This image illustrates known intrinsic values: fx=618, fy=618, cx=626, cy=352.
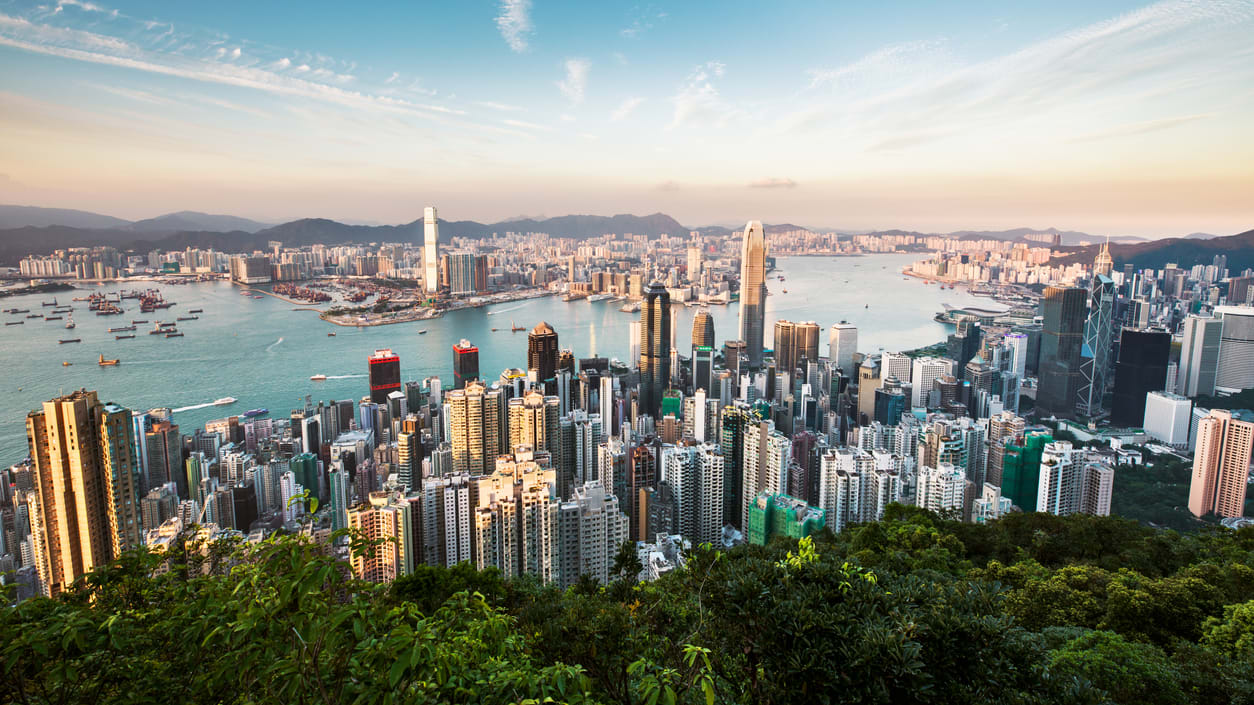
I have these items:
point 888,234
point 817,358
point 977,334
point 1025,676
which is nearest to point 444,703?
point 1025,676

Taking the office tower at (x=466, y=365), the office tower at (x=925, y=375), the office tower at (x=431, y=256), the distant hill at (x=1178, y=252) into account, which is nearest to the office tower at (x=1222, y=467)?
the office tower at (x=925, y=375)

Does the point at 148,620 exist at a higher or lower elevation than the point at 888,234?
lower

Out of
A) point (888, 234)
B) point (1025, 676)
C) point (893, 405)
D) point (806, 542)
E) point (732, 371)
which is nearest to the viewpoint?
point (1025, 676)

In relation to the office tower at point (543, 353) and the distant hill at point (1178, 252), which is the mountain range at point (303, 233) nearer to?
the distant hill at point (1178, 252)

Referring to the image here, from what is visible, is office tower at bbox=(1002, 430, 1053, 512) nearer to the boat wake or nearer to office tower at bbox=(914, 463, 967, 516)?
office tower at bbox=(914, 463, 967, 516)

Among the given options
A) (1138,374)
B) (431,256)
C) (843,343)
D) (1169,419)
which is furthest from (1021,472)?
(431,256)

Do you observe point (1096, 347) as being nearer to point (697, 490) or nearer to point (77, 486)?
point (697, 490)

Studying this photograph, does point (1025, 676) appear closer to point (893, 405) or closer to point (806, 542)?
point (806, 542)
